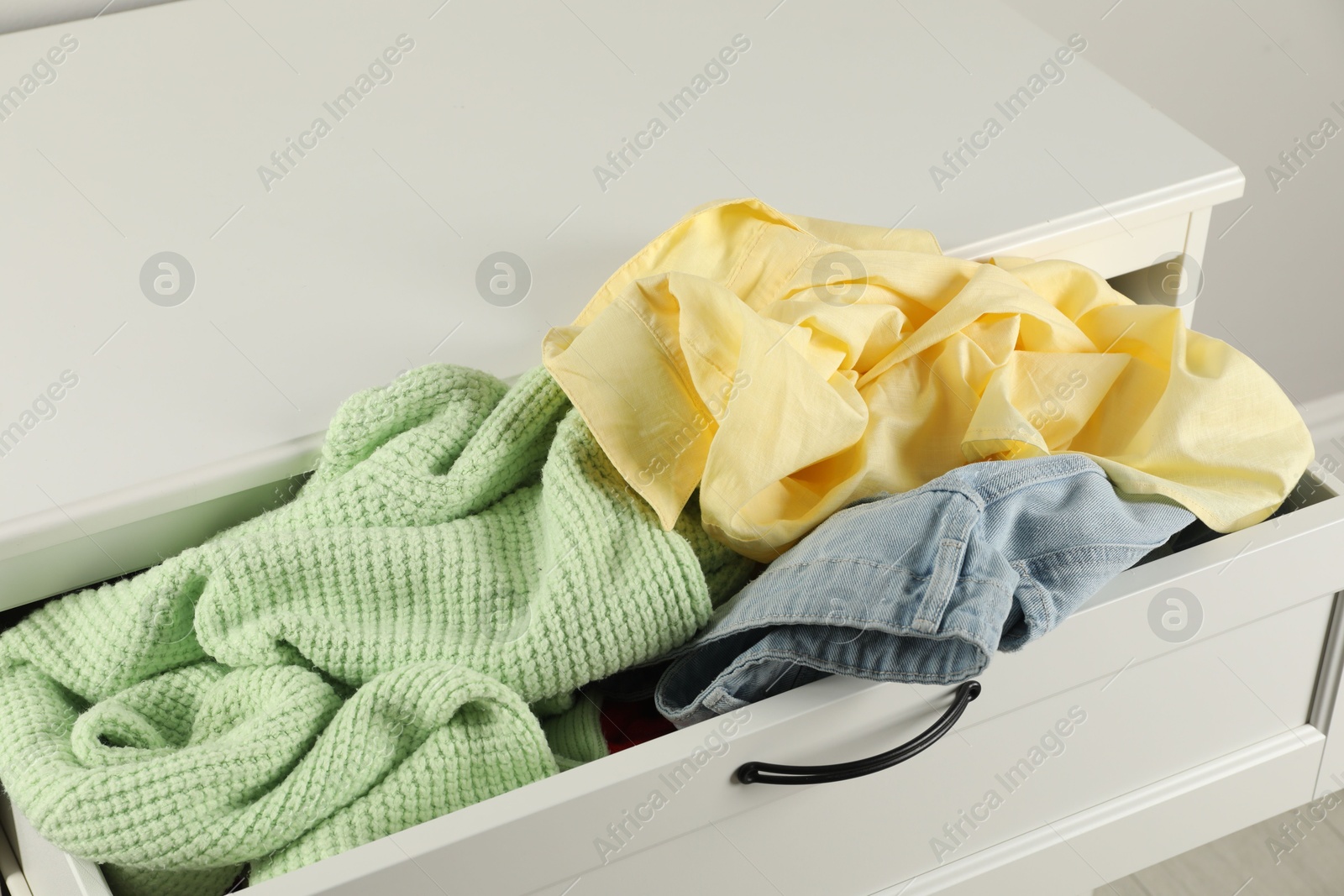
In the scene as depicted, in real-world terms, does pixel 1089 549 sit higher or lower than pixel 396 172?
lower

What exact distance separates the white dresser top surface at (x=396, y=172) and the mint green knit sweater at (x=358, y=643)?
6 centimetres

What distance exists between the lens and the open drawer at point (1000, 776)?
1.60ft

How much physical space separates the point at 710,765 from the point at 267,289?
408 mm

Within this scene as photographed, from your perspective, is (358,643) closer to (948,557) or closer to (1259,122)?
(948,557)

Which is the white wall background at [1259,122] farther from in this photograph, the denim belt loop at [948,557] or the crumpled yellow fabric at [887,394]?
the denim belt loop at [948,557]

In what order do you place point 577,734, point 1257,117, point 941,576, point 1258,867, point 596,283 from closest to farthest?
point 941,576 → point 577,734 → point 596,283 → point 1258,867 → point 1257,117

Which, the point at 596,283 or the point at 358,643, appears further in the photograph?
the point at 596,283

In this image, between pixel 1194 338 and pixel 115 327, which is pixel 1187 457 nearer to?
pixel 1194 338

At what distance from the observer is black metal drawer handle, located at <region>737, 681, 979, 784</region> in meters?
0.51

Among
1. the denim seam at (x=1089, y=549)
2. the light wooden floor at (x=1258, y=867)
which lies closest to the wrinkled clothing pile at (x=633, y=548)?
the denim seam at (x=1089, y=549)

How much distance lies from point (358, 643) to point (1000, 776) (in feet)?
0.98

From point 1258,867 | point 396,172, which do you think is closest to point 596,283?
point 396,172

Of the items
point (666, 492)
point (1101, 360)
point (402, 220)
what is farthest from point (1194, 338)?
point (402, 220)

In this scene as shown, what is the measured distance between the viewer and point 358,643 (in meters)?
0.57
